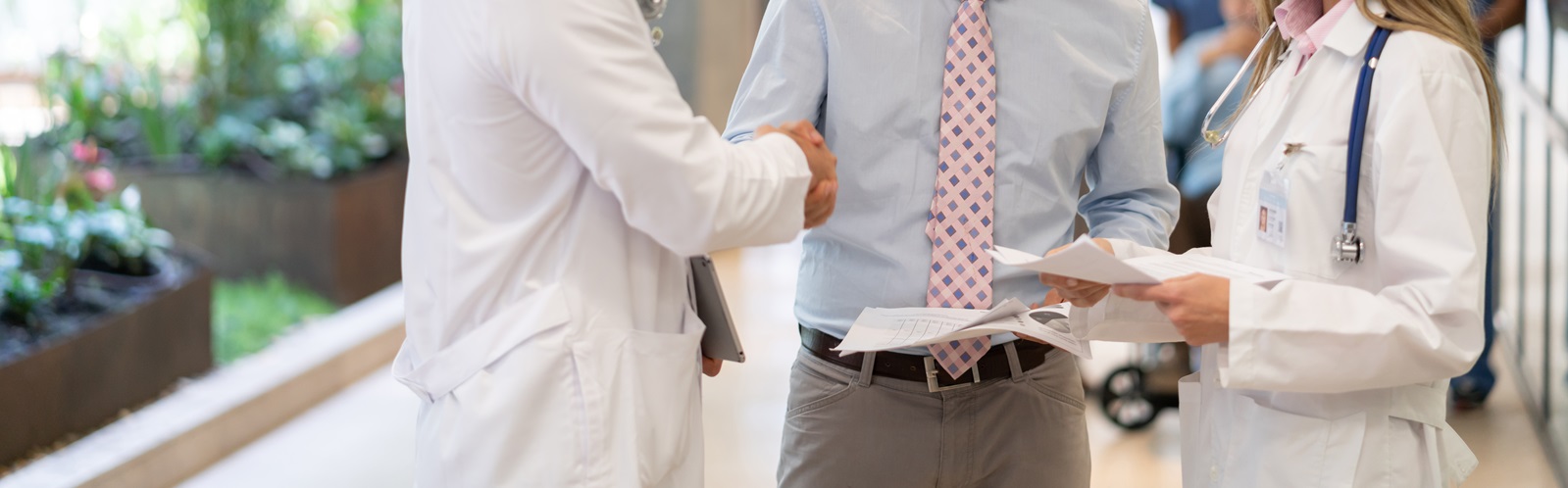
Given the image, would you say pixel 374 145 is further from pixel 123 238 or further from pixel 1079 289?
pixel 1079 289

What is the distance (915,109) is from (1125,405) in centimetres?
270

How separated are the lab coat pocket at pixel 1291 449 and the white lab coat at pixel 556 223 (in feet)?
1.86

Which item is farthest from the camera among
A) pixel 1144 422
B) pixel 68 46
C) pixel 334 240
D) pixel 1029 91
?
pixel 334 240

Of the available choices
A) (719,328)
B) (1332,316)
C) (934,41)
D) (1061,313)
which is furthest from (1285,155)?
(719,328)

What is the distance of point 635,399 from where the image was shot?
4.52 ft

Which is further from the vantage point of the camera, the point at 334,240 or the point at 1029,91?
the point at 334,240

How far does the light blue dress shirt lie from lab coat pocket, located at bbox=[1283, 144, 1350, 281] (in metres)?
0.40

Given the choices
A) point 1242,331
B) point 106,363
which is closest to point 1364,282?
point 1242,331

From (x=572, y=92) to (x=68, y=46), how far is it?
4.40 meters

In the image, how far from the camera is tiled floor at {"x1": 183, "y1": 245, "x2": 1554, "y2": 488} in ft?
12.3

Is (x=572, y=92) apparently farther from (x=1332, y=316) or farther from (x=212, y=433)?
(x=212, y=433)

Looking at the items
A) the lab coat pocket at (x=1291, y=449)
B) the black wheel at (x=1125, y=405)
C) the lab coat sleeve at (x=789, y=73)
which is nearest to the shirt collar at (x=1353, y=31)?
the lab coat pocket at (x=1291, y=449)

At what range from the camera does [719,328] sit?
1.58 metres

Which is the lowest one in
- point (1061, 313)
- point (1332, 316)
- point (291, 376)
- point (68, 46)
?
point (291, 376)
